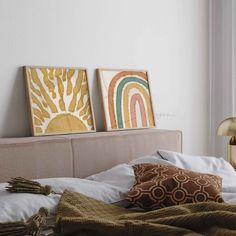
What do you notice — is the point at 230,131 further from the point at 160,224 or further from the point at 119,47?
the point at 160,224

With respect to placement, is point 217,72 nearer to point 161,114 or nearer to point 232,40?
point 232,40

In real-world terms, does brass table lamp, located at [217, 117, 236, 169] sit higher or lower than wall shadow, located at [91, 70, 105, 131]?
lower

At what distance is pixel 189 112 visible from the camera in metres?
3.32

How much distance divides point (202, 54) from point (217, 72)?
0.69ft

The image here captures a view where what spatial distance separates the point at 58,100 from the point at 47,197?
85cm

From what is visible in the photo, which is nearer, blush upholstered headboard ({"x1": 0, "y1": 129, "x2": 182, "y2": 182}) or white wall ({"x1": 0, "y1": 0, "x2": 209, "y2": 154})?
blush upholstered headboard ({"x1": 0, "y1": 129, "x2": 182, "y2": 182})

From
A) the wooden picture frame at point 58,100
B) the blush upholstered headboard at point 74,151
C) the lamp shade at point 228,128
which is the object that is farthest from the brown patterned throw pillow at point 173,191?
the lamp shade at point 228,128

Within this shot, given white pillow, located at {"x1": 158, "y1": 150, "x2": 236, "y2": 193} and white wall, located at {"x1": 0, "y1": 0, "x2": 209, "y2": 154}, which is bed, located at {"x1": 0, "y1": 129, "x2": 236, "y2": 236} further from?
white wall, located at {"x1": 0, "y1": 0, "x2": 209, "y2": 154}

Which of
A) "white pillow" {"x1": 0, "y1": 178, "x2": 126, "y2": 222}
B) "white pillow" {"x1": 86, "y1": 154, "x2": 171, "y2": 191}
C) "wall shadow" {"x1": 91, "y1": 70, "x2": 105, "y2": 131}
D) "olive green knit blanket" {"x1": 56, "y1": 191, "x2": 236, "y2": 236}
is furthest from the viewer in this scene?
"wall shadow" {"x1": 91, "y1": 70, "x2": 105, "y2": 131}

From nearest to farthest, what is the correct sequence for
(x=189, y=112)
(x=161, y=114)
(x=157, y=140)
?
(x=157, y=140) < (x=161, y=114) < (x=189, y=112)

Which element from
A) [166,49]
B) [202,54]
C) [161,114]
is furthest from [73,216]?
[202,54]

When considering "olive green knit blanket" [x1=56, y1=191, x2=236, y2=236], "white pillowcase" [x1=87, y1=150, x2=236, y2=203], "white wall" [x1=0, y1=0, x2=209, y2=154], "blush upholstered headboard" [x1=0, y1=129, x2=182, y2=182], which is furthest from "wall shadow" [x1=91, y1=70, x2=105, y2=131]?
"olive green knit blanket" [x1=56, y1=191, x2=236, y2=236]

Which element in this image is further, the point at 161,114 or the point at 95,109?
the point at 161,114

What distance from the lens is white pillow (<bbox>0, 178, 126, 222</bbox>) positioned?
152 centimetres
